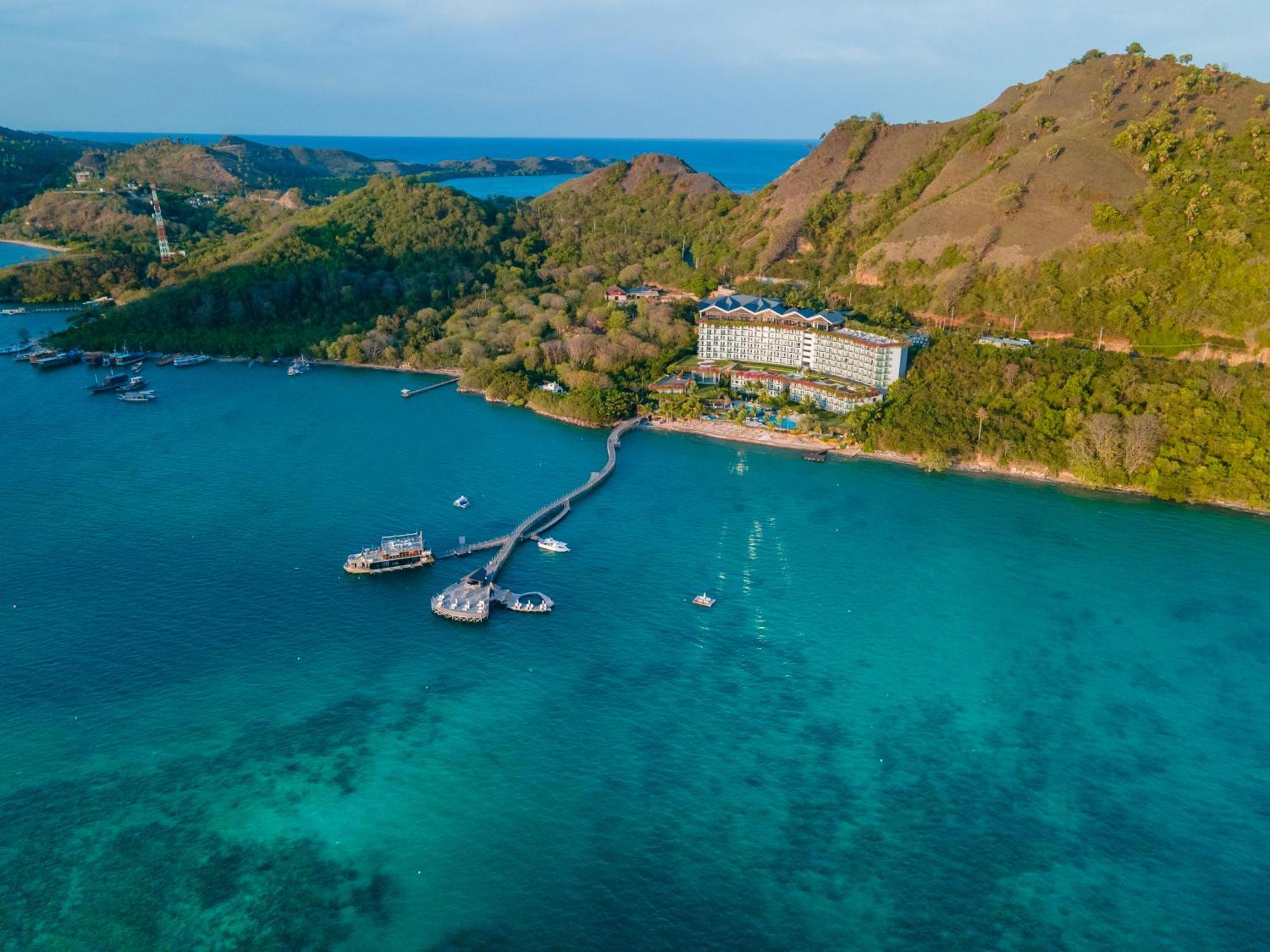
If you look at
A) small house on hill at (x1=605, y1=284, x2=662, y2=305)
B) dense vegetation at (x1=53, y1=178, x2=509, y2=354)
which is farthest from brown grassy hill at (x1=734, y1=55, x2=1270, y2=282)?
dense vegetation at (x1=53, y1=178, x2=509, y2=354)

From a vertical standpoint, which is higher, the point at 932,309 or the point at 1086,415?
the point at 932,309

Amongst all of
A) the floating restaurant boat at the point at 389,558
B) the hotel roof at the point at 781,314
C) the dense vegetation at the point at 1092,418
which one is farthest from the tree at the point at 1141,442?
the floating restaurant boat at the point at 389,558

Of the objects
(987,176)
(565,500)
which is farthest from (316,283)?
(987,176)

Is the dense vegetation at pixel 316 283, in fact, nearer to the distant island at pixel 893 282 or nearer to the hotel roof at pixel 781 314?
the distant island at pixel 893 282

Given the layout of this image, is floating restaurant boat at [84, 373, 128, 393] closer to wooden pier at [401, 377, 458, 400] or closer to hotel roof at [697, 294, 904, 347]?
wooden pier at [401, 377, 458, 400]

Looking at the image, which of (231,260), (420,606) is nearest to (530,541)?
(420,606)

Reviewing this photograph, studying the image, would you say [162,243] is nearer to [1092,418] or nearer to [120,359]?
[120,359]

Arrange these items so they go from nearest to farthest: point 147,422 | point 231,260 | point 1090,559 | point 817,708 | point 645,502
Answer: point 817,708, point 1090,559, point 645,502, point 147,422, point 231,260

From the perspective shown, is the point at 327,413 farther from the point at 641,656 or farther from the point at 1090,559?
the point at 1090,559
